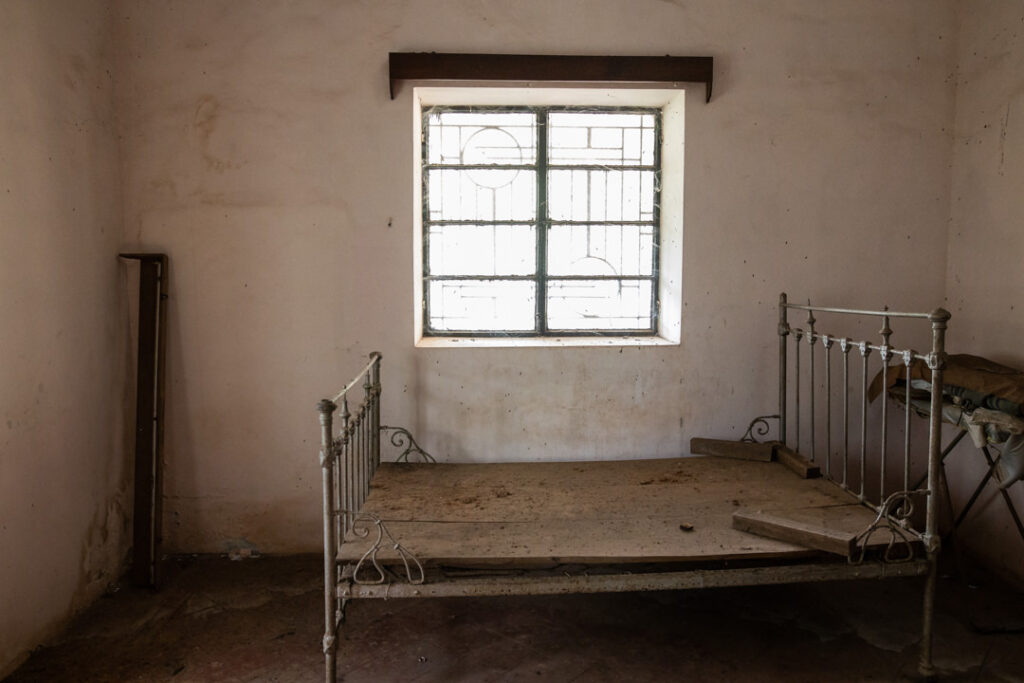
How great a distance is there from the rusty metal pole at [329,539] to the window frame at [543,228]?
1565mm

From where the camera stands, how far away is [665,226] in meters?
3.89

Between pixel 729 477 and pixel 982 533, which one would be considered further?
pixel 982 533

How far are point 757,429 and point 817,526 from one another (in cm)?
119

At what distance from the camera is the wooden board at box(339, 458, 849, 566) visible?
2.50 m

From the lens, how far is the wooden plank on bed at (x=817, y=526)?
2.48 meters

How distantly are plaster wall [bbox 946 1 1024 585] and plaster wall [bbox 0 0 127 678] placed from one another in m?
4.50

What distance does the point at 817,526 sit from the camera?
2.63 meters

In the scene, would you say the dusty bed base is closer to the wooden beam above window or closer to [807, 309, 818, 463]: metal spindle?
[807, 309, 818, 463]: metal spindle

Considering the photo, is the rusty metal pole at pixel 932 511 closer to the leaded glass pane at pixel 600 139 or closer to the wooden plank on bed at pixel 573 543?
the wooden plank on bed at pixel 573 543

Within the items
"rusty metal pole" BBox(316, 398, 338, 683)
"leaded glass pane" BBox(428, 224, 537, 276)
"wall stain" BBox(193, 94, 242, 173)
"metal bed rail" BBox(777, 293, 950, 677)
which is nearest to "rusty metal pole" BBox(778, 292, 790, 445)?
"metal bed rail" BBox(777, 293, 950, 677)

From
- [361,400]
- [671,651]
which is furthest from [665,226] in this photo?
[671,651]

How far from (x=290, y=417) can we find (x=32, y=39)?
80.1 inches

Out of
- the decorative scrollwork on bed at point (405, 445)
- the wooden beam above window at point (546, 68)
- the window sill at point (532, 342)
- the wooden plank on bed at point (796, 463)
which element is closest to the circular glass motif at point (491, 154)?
the wooden beam above window at point (546, 68)

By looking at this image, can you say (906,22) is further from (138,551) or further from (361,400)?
(138,551)
